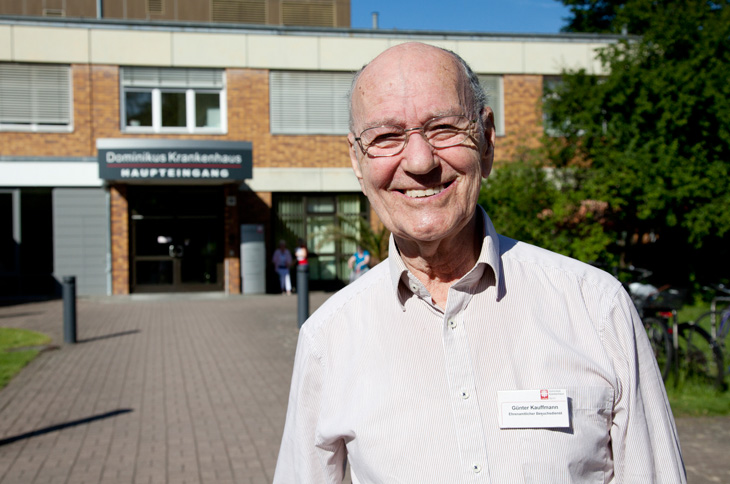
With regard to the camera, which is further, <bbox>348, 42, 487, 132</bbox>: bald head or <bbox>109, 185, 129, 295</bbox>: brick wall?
<bbox>109, 185, 129, 295</bbox>: brick wall

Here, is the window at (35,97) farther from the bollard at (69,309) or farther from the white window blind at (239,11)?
the bollard at (69,309)

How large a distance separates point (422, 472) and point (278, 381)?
7.11m

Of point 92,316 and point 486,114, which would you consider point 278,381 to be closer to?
point 486,114

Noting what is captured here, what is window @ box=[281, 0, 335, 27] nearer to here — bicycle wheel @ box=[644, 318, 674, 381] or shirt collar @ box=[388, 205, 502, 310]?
bicycle wheel @ box=[644, 318, 674, 381]

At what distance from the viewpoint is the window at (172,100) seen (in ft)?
67.8

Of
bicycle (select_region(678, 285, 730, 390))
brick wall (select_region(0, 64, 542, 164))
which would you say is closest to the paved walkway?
A: bicycle (select_region(678, 285, 730, 390))

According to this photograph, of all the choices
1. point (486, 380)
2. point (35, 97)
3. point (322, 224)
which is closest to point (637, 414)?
point (486, 380)

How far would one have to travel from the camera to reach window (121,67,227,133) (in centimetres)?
2067

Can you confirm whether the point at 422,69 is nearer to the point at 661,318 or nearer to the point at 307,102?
the point at 661,318

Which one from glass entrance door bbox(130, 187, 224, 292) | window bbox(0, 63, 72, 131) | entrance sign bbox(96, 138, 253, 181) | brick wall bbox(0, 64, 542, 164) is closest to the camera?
entrance sign bbox(96, 138, 253, 181)

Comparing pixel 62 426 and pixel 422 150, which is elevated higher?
pixel 422 150

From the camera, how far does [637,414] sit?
170 centimetres

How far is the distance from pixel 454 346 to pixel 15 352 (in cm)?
1064

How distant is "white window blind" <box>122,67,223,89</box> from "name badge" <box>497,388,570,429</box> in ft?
67.1
